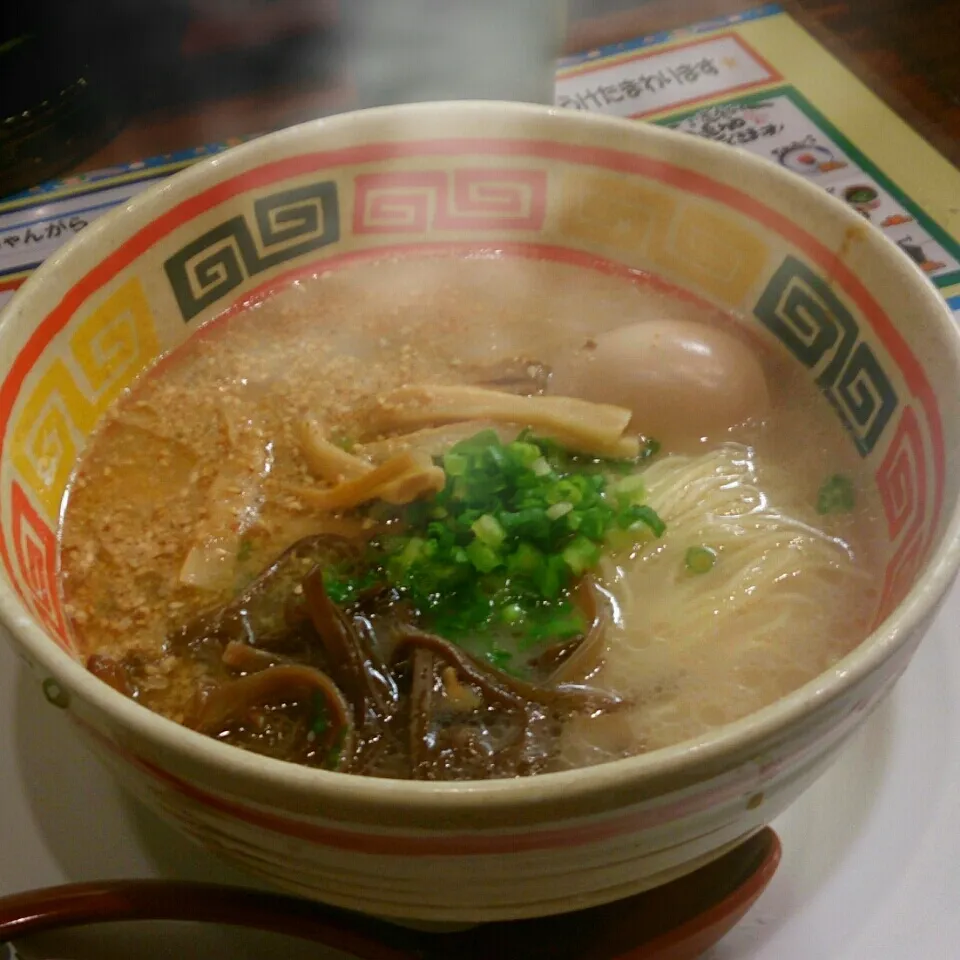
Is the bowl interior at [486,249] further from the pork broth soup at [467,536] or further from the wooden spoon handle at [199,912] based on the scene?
the wooden spoon handle at [199,912]

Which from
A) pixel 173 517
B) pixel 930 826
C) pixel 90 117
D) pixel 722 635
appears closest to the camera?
pixel 930 826

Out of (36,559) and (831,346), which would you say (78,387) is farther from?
(831,346)

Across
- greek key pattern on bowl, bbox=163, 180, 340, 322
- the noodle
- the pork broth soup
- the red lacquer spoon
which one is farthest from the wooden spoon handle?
greek key pattern on bowl, bbox=163, 180, 340, 322

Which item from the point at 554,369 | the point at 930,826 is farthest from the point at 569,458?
the point at 930,826

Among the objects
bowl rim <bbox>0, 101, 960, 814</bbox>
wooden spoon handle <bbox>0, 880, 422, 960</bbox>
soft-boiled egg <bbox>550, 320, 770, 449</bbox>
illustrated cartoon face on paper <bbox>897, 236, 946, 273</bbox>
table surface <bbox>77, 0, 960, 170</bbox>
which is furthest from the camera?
table surface <bbox>77, 0, 960, 170</bbox>

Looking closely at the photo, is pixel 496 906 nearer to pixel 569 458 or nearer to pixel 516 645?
pixel 516 645

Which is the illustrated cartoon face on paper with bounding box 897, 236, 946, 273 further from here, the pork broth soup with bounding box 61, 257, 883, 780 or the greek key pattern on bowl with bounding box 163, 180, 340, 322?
the greek key pattern on bowl with bounding box 163, 180, 340, 322

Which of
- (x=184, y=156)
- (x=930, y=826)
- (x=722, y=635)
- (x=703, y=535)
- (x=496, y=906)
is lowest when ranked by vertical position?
(x=930, y=826)
